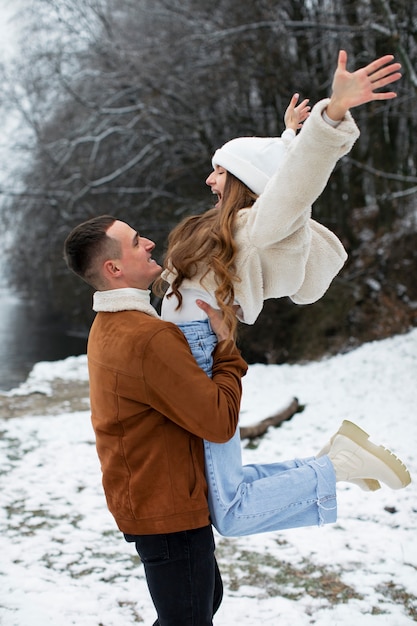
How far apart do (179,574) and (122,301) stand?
88 cm

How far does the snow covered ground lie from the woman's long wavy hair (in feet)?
6.39

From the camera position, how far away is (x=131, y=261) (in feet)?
6.75

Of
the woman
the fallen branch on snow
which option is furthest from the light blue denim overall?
the fallen branch on snow

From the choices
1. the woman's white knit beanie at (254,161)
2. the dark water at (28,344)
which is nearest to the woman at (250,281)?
the woman's white knit beanie at (254,161)

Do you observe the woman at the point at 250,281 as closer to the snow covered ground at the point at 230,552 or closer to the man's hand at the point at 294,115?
the man's hand at the point at 294,115

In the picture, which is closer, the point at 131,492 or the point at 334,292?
the point at 131,492

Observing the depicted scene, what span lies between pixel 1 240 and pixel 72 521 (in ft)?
35.3

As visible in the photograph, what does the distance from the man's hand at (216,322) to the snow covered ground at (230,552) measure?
6.06ft

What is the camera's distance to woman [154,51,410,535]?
1.90 m

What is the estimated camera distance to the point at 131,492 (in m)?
1.94

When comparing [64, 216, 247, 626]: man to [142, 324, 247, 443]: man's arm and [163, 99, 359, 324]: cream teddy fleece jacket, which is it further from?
[163, 99, 359, 324]: cream teddy fleece jacket

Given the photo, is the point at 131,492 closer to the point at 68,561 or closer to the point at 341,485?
the point at 68,561

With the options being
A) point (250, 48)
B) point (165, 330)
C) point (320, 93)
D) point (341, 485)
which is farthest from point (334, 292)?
point (165, 330)

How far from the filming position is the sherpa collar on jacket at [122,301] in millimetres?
2029
